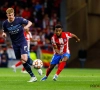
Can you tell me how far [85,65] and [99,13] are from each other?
3706 mm

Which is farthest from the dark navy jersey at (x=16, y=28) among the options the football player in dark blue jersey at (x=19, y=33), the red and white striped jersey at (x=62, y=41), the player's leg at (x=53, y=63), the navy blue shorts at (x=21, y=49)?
the player's leg at (x=53, y=63)

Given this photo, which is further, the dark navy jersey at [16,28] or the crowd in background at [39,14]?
the crowd in background at [39,14]

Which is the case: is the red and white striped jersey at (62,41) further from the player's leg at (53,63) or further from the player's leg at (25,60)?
the player's leg at (25,60)

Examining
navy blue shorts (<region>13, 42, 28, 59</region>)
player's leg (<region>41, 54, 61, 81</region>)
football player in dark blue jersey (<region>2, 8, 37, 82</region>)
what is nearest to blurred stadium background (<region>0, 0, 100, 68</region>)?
player's leg (<region>41, 54, 61, 81</region>)

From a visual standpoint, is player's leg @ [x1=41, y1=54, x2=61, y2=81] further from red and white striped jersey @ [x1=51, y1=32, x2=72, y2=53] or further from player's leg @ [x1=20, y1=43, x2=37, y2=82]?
player's leg @ [x1=20, y1=43, x2=37, y2=82]

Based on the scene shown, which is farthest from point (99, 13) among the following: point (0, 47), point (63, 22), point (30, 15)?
point (0, 47)

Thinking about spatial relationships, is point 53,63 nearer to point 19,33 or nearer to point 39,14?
point 19,33

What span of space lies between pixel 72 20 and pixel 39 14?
2.27 m

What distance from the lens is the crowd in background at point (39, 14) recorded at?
31692mm

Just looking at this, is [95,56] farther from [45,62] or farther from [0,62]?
[0,62]

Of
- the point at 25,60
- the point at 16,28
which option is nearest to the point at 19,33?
the point at 16,28

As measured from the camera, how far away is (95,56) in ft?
114

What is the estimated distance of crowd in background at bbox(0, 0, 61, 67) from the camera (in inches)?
1248

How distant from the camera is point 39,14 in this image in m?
33.7
